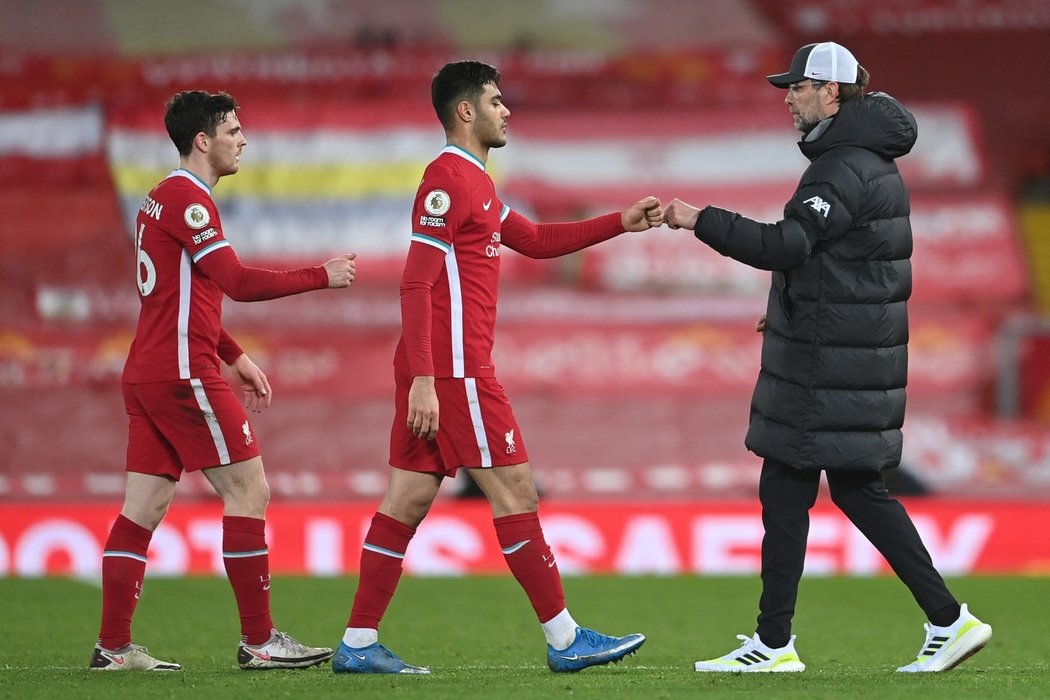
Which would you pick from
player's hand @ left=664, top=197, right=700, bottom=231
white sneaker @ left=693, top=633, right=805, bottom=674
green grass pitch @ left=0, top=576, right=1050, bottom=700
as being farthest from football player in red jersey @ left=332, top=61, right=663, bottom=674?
player's hand @ left=664, top=197, right=700, bottom=231

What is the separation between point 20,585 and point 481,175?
3.63 meters

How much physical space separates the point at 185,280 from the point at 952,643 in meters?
2.23

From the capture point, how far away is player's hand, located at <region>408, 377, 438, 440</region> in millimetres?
3857

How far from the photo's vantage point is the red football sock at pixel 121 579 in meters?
4.11

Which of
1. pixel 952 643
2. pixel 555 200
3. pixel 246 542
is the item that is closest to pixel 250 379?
pixel 246 542

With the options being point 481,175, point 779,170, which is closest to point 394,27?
point 779,170

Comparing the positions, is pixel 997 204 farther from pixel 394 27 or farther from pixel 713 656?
pixel 713 656

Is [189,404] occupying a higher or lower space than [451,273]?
lower

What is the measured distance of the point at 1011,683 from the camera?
3.82 metres

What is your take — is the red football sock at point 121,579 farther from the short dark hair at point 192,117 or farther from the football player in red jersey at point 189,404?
the short dark hair at point 192,117

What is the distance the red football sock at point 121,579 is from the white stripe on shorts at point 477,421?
3.11 ft

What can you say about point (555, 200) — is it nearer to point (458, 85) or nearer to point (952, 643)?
point (458, 85)

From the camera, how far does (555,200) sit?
9250 mm

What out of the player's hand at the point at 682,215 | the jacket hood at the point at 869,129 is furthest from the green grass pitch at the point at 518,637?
the jacket hood at the point at 869,129
